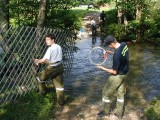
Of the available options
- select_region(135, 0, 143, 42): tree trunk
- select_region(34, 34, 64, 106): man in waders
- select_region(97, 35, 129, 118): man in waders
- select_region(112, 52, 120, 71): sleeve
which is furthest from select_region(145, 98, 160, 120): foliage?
select_region(135, 0, 143, 42): tree trunk

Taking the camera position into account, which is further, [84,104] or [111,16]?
[111,16]

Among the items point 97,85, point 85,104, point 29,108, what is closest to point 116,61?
point 85,104

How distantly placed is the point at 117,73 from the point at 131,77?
4863mm

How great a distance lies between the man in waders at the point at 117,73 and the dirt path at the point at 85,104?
11.5 inches

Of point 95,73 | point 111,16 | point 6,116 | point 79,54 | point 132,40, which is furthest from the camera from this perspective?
point 111,16

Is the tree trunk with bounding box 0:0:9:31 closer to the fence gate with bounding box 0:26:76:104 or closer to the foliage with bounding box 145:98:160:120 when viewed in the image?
the fence gate with bounding box 0:26:76:104

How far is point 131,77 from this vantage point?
12055 mm

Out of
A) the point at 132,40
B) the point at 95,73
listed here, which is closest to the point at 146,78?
the point at 95,73

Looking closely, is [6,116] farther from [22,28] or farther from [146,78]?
[146,78]

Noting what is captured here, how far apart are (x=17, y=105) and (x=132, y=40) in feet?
47.1

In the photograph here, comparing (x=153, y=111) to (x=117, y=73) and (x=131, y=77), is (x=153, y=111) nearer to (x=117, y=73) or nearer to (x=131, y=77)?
(x=117, y=73)

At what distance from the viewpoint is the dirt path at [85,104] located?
805 cm

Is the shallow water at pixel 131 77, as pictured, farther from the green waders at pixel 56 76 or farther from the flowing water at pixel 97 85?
the green waders at pixel 56 76

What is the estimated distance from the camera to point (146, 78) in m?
11.9
